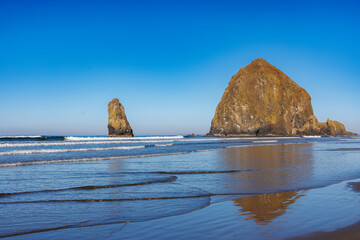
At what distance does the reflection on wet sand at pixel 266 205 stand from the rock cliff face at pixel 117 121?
292 feet

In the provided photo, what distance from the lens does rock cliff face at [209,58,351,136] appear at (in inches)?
4611

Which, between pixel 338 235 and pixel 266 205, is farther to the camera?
pixel 266 205

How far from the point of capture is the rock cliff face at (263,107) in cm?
11712

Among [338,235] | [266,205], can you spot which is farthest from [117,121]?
[338,235]

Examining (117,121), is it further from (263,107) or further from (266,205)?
(266,205)

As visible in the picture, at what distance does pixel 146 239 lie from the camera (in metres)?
4.03

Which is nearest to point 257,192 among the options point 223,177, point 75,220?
point 223,177

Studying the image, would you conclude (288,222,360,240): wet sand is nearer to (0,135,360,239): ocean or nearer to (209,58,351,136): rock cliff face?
(0,135,360,239): ocean

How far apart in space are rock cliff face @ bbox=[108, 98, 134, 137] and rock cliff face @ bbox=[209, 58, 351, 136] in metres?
43.4

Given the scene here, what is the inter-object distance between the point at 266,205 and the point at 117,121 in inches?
3589

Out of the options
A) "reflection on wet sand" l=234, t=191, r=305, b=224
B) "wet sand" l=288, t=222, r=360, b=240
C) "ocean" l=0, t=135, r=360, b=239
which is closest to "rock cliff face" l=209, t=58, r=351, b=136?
"ocean" l=0, t=135, r=360, b=239

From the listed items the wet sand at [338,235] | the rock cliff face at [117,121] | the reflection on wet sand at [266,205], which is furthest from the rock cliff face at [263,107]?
the wet sand at [338,235]

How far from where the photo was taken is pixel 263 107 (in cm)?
12006

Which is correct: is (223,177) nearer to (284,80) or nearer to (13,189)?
(13,189)
